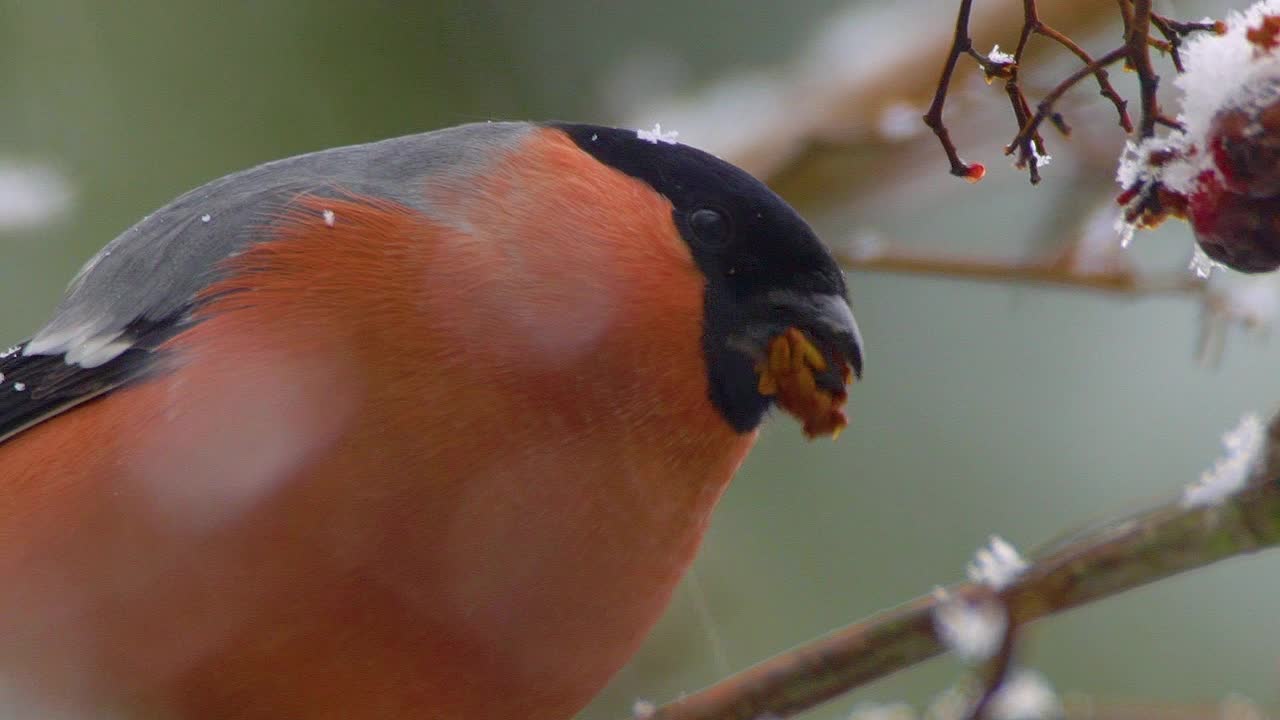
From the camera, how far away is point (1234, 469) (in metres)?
1.26

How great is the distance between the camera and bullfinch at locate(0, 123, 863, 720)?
6.08ft

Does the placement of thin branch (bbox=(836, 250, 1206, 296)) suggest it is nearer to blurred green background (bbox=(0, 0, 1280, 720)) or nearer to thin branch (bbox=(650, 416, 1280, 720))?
blurred green background (bbox=(0, 0, 1280, 720))

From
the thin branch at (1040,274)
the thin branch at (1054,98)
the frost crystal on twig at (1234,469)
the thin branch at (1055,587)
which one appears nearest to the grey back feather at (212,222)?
the thin branch at (1040,274)

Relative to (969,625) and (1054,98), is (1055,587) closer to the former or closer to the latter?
(969,625)

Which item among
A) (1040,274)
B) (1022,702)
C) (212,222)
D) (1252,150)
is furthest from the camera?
(1040,274)

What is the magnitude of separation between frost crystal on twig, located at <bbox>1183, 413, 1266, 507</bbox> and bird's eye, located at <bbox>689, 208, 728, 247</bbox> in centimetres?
100

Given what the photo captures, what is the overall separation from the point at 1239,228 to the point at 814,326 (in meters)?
→ 0.97

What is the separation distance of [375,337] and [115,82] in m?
2.89

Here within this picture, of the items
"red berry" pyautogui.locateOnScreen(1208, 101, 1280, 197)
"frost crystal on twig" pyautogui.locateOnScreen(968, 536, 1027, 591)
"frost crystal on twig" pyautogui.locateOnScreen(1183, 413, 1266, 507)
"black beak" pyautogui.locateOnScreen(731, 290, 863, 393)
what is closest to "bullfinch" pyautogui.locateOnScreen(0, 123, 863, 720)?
"black beak" pyautogui.locateOnScreen(731, 290, 863, 393)

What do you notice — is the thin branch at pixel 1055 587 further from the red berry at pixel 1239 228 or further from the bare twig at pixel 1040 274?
the bare twig at pixel 1040 274

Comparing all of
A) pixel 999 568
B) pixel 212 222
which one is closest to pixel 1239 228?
pixel 999 568

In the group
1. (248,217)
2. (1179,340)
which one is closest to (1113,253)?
(248,217)

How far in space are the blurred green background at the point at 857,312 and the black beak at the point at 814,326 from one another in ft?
4.60

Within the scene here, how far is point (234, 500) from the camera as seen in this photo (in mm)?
1849
